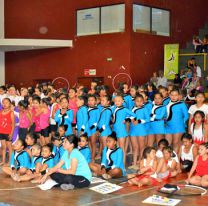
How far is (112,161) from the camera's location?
304 inches

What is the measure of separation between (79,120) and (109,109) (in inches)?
28.9

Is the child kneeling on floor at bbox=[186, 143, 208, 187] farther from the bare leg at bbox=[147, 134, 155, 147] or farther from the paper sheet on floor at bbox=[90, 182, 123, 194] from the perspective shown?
the bare leg at bbox=[147, 134, 155, 147]

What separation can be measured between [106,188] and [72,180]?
1.88 feet

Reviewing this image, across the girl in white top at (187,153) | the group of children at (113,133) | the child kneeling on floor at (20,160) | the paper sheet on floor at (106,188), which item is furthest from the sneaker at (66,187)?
the girl in white top at (187,153)

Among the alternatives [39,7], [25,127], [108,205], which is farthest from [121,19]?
[108,205]

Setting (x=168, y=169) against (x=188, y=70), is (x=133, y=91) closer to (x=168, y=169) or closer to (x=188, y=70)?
(x=168, y=169)

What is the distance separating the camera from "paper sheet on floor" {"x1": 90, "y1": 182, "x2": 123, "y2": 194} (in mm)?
6746

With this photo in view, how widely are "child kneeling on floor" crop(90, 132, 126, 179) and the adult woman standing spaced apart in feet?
2.26

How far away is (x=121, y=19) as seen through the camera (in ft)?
55.0

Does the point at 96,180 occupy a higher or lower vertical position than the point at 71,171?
lower

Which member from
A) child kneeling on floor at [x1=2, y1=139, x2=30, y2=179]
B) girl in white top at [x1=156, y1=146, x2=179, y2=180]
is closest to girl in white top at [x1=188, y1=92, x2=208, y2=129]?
girl in white top at [x1=156, y1=146, x2=179, y2=180]

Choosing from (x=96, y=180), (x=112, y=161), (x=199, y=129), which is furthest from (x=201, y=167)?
(x=96, y=180)

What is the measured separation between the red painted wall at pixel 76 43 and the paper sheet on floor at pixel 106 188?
393 inches

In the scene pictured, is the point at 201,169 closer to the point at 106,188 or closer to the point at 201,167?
the point at 201,167
